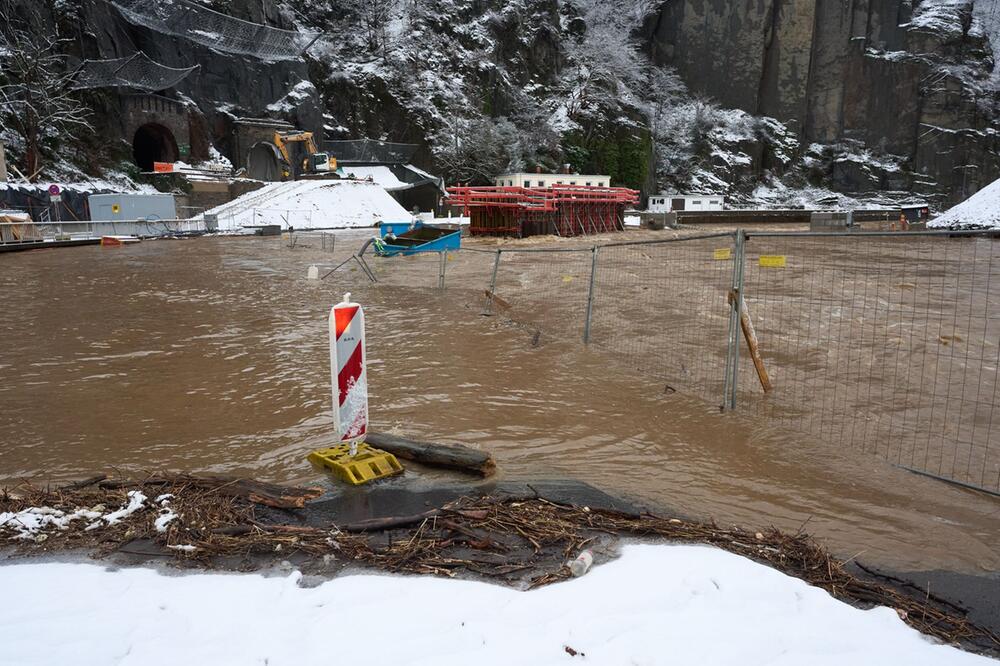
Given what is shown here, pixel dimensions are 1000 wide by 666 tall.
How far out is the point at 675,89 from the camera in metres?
76.4

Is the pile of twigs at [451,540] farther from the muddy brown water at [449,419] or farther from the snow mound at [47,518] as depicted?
the muddy brown water at [449,419]

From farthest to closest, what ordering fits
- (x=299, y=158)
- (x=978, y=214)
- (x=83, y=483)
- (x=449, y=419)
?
(x=299, y=158) < (x=978, y=214) < (x=449, y=419) < (x=83, y=483)

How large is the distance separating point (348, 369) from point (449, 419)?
78.8 inches

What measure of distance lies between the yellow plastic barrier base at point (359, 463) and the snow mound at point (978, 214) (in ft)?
134

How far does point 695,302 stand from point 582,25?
7429 centimetres

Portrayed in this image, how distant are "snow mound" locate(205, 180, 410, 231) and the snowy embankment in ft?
116

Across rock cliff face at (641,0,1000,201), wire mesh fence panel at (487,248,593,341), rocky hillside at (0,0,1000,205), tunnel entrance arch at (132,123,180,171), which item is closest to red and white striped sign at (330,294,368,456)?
wire mesh fence panel at (487,248,593,341)

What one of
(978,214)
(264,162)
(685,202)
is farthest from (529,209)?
(685,202)

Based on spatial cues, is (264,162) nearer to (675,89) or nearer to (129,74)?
(129,74)

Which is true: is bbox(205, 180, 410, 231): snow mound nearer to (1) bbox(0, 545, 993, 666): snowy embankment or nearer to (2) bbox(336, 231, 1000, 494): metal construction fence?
(2) bbox(336, 231, 1000, 494): metal construction fence

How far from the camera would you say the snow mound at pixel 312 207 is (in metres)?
38.1

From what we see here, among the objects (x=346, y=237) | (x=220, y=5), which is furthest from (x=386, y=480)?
(x=220, y=5)

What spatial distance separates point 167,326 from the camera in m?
10.8

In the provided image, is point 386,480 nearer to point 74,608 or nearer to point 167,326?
point 74,608
